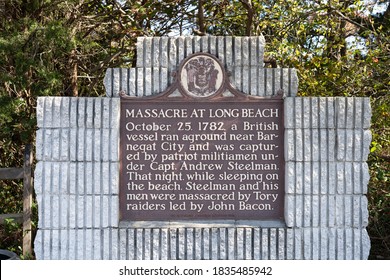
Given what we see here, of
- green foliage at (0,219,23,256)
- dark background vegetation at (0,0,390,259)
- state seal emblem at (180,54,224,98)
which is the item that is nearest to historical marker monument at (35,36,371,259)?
state seal emblem at (180,54,224,98)

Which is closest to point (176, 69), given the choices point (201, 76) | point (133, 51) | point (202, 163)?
point (201, 76)

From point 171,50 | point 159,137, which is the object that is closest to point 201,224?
point 159,137

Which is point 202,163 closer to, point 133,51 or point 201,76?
point 201,76

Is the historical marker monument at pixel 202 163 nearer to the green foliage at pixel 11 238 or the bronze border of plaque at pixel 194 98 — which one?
the bronze border of plaque at pixel 194 98

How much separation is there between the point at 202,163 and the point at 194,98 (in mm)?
610

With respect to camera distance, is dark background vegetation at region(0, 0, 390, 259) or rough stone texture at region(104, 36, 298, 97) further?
dark background vegetation at region(0, 0, 390, 259)

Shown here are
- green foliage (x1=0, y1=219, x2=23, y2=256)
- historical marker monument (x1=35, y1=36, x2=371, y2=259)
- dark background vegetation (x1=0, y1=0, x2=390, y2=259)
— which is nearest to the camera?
historical marker monument (x1=35, y1=36, x2=371, y2=259)

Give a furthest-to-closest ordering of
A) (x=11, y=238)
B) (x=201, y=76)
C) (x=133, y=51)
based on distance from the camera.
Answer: (x=133, y=51)
(x=11, y=238)
(x=201, y=76)

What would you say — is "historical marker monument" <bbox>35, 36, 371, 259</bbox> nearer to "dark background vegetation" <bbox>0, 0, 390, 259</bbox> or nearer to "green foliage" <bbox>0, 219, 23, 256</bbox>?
"dark background vegetation" <bbox>0, 0, 390, 259</bbox>

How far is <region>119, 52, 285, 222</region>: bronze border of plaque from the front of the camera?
4480 millimetres

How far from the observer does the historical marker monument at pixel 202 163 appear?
14.5 feet

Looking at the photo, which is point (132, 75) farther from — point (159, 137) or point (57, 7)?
point (57, 7)

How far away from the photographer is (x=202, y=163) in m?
4.52

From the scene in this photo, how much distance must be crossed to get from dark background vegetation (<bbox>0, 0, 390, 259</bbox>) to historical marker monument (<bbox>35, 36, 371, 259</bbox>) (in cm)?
141
